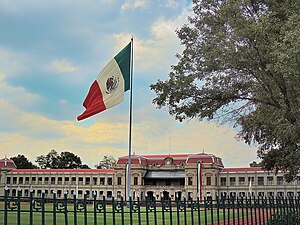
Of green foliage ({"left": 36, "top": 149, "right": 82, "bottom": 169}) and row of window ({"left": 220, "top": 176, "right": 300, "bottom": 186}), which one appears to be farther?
green foliage ({"left": 36, "top": 149, "right": 82, "bottom": 169})

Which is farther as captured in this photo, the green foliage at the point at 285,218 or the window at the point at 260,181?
the window at the point at 260,181

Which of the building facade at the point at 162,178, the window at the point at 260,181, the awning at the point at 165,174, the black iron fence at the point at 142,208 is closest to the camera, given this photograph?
the black iron fence at the point at 142,208

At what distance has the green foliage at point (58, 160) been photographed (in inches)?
3418

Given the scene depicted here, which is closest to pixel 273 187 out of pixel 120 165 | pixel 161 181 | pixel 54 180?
pixel 161 181

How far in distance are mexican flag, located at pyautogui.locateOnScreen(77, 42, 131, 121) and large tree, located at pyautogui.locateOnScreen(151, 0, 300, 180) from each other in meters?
1.93

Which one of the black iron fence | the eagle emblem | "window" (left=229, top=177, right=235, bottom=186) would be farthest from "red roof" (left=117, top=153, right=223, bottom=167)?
the black iron fence

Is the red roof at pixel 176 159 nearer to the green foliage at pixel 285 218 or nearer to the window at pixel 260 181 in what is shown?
the window at pixel 260 181

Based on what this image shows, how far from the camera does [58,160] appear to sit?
8681cm

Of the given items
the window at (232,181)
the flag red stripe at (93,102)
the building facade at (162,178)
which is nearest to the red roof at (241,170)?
the building facade at (162,178)

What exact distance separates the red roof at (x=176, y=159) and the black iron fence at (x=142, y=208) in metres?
55.7

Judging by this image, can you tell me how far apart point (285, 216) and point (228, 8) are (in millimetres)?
5762

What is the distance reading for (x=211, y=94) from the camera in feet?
43.2

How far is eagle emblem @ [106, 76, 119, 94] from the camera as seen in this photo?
1540cm

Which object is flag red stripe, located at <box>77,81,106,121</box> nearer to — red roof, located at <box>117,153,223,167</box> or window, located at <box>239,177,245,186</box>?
red roof, located at <box>117,153,223,167</box>
